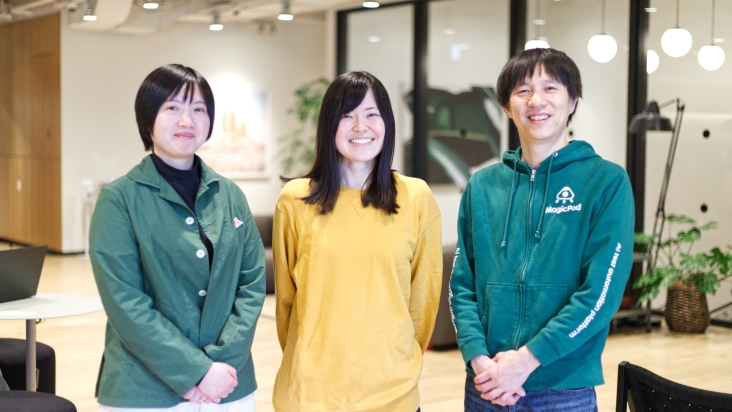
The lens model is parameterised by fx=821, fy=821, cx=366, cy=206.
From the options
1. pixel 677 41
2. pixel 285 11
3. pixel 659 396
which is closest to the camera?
pixel 659 396

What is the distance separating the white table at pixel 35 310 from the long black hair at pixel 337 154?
4.78 feet

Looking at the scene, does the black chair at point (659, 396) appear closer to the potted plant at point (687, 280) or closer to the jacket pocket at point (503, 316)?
the jacket pocket at point (503, 316)

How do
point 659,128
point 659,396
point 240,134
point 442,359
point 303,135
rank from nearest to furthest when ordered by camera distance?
1. point 659,396
2. point 442,359
3. point 659,128
4. point 240,134
5. point 303,135

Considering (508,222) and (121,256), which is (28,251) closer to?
(121,256)

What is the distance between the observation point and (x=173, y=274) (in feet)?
7.06

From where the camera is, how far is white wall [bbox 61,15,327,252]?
422 inches

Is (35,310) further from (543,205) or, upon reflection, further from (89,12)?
(89,12)

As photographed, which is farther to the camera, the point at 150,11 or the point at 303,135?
the point at 303,135

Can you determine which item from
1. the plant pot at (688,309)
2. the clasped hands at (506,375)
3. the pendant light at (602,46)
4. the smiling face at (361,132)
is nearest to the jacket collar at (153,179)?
the smiling face at (361,132)

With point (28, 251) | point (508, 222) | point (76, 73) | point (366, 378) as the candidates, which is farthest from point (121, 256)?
point (76, 73)

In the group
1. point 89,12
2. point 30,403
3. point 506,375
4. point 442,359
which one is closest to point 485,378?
point 506,375

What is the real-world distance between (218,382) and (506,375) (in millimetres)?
738

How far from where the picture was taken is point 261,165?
39.3ft

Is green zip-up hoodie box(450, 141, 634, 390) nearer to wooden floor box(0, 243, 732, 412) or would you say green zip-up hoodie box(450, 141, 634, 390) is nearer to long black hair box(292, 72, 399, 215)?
long black hair box(292, 72, 399, 215)
